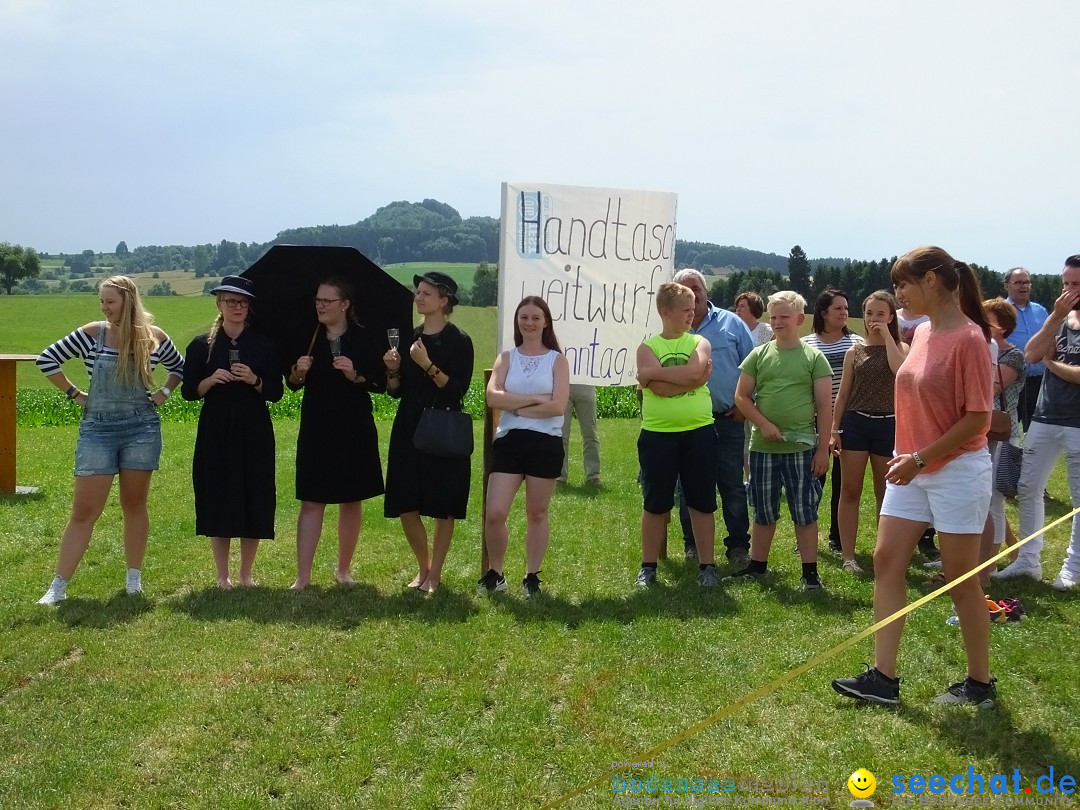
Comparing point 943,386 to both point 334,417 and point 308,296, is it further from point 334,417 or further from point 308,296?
point 308,296

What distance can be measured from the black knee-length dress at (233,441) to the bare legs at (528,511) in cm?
153

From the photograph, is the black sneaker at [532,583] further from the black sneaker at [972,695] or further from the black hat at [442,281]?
the black sneaker at [972,695]

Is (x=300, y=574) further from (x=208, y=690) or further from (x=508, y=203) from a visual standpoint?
(x=508, y=203)

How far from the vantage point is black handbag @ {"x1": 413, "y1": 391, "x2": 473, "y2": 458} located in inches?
275

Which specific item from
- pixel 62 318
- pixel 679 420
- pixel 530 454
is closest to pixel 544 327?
pixel 530 454

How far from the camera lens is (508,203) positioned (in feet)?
25.1

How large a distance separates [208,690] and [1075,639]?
468 centimetres

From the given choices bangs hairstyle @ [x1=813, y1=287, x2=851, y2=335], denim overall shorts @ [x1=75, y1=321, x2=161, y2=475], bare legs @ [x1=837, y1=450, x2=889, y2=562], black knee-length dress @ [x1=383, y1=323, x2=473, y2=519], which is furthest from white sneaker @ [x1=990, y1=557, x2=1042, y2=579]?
denim overall shorts @ [x1=75, y1=321, x2=161, y2=475]

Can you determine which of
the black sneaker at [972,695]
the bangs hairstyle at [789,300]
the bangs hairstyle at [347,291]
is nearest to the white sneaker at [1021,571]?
the bangs hairstyle at [789,300]

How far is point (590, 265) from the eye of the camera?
26.7ft

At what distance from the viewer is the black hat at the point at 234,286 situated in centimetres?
698

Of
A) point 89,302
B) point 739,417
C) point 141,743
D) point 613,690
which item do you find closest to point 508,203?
point 739,417

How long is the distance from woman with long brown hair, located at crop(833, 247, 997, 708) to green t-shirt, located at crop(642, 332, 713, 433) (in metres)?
2.30

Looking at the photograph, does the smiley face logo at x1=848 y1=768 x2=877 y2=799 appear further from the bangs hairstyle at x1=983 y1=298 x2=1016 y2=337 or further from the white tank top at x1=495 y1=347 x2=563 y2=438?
the bangs hairstyle at x1=983 y1=298 x2=1016 y2=337
